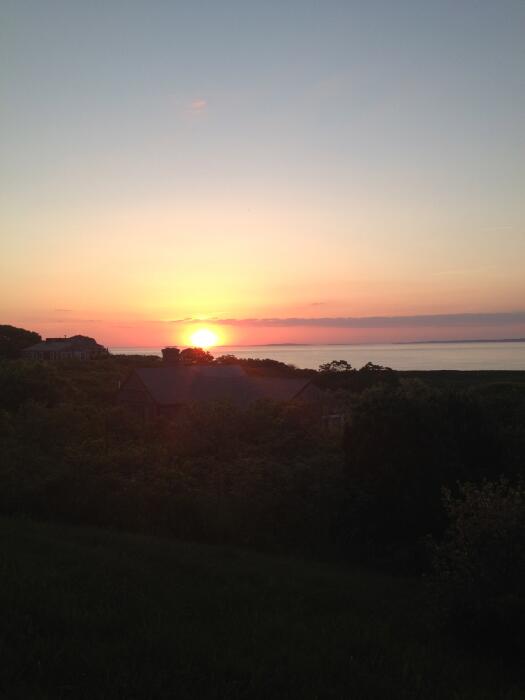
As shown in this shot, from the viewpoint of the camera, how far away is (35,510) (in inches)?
538

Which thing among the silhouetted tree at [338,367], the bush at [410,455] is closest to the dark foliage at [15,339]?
the silhouetted tree at [338,367]

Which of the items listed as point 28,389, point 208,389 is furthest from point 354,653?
point 208,389

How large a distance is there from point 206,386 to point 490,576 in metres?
29.9

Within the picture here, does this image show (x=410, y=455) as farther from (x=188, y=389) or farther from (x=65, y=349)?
(x=65, y=349)

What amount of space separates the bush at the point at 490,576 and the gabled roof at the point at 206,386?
26211 millimetres

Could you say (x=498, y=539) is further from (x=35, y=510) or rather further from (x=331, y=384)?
(x=331, y=384)

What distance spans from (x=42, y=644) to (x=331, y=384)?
155 ft

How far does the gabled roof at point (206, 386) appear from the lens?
1382 inches

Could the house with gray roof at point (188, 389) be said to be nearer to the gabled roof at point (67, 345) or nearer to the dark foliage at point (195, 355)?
the dark foliage at point (195, 355)

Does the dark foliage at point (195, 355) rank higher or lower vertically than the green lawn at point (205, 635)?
higher

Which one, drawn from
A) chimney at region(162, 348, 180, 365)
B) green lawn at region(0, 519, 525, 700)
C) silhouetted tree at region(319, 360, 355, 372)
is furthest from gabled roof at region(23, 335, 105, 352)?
green lawn at region(0, 519, 525, 700)

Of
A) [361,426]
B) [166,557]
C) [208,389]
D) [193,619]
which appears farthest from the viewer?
[208,389]

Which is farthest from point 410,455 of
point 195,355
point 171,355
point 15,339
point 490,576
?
point 15,339

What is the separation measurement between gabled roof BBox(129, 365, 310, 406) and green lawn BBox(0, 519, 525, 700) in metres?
24.7
